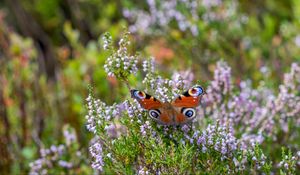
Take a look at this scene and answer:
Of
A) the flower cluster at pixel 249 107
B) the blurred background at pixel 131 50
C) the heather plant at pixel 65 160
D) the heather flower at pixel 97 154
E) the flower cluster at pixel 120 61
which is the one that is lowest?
the heather flower at pixel 97 154

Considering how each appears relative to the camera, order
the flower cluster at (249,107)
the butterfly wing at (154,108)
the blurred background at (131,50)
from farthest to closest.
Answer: the blurred background at (131,50), the flower cluster at (249,107), the butterfly wing at (154,108)

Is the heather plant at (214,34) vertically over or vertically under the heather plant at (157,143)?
over

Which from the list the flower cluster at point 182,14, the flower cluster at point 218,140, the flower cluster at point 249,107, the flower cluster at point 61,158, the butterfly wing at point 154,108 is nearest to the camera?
the butterfly wing at point 154,108

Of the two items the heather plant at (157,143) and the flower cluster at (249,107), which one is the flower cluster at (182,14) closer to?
the flower cluster at (249,107)

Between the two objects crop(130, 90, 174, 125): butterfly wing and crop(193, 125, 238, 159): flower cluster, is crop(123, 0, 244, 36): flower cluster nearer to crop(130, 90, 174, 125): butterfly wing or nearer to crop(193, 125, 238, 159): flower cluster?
crop(193, 125, 238, 159): flower cluster

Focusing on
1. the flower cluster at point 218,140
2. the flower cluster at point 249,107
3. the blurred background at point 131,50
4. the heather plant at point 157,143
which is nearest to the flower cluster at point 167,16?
the blurred background at point 131,50

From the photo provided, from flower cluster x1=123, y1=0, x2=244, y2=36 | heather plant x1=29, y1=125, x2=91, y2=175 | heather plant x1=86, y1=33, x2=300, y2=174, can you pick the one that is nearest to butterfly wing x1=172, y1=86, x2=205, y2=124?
heather plant x1=86, y1=33, x2=300, y2=174

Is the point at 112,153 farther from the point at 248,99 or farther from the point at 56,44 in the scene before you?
the point at 56,44

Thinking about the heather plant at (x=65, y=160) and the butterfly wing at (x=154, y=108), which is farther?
the heather plant at (x=65, y=160)

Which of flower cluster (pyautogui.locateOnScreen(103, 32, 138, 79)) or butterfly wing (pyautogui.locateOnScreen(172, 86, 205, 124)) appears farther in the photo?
flower cluster (pyautogui.locateOnScreen(103, 32, 138, 79))
